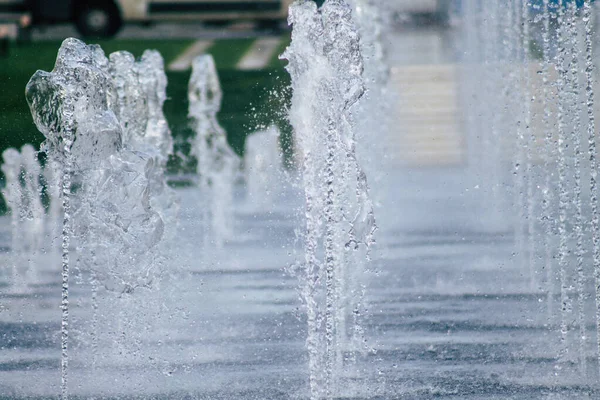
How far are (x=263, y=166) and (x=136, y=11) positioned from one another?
614cm

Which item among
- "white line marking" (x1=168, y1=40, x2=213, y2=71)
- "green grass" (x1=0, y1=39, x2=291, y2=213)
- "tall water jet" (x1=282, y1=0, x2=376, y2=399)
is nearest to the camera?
"tall water jet" (x1=282, y1=0, x2=376, y2=399)

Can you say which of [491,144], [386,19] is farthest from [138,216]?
[386,19]

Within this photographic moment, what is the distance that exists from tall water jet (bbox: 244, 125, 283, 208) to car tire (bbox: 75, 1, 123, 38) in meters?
3.66

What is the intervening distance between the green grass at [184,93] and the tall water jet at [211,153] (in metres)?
0.10

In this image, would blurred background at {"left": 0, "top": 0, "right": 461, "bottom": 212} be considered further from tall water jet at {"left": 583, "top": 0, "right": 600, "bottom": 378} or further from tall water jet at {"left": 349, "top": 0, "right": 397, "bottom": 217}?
tall water jet at {"left": 583, "top": 0, "right": 600, "bottom": 378}

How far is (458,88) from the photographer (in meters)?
12.4

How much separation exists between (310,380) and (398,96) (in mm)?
8796

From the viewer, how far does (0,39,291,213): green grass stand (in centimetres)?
1151

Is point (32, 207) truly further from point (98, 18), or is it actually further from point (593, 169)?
point (98, 18)

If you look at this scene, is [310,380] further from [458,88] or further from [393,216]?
[458,88]

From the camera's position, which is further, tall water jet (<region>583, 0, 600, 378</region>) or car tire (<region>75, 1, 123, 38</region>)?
car tire (<region>75, 1, 123, 38</region>)

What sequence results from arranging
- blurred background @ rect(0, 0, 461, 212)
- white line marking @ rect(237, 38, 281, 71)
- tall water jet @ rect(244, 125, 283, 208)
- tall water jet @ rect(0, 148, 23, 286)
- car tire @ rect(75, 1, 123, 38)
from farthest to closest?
1. car tire @ rect(75, 1, 123, 38)
2. white line marking @ rect(237, 38, 281, 71)
3. blurred background @ rect(0, 0, 461, 212)
4. tall water jet @ rect(244, 125, 283, 208)
5. tall water jet @ rect(0, 148, 23, 286)

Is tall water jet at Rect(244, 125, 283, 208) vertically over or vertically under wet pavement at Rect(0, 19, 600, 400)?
over

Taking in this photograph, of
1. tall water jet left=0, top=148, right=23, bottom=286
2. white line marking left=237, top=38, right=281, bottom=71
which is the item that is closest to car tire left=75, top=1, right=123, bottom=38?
white line marking left=237, top=38, right=281, bottom=71
